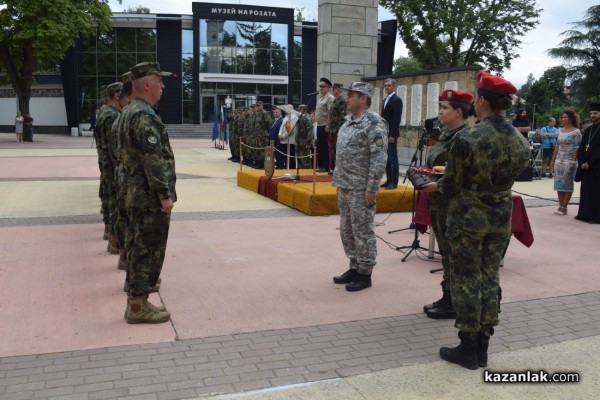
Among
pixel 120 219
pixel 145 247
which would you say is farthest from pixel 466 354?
pixel 120 219

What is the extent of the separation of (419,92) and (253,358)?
13026 mm

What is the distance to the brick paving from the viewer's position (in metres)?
3.55

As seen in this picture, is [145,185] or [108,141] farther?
[108,141]

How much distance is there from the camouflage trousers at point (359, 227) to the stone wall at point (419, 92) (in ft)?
29.2

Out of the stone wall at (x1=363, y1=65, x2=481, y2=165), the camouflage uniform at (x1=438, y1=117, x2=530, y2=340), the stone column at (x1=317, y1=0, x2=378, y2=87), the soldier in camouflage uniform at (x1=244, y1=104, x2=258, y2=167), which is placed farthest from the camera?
the soldier in camouflage uniform at (x1=244, y1=104, x2=258, y2=167)

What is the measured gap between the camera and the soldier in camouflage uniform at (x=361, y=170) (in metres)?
5.30

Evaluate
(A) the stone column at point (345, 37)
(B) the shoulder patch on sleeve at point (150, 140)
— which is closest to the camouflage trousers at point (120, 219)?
(B) the shoulder patch on sleeve at point (150, 140)

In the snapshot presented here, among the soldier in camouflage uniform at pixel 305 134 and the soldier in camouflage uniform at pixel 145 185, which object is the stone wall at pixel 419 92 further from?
the soldier in camouflage uniform at pixel 145 185

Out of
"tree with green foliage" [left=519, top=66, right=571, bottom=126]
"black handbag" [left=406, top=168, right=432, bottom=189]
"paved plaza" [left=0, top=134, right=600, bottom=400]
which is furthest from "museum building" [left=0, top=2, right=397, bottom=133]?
"black handbag" [left=406, top=168, right=432, bottom=189]

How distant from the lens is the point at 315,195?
942 centimetres

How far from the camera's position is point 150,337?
436 cm

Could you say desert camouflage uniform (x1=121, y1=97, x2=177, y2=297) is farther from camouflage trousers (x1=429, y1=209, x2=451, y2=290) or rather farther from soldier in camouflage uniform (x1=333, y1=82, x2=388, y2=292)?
camouflage trousers (x1=429, y1=209, x2=451, y2=290)

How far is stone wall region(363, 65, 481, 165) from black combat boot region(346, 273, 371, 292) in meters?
9.03

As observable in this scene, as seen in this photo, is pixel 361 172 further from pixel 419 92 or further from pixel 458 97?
pixel 419 92
